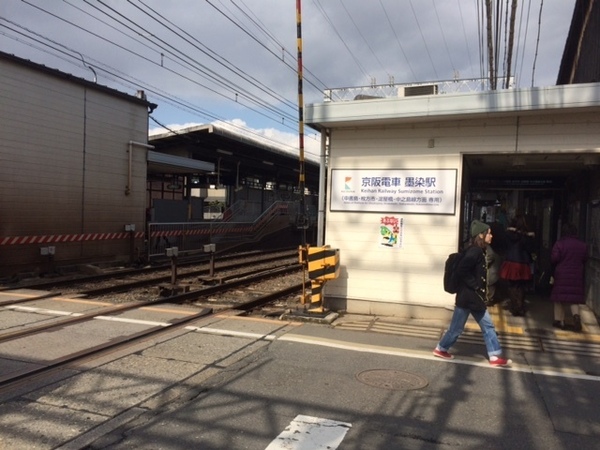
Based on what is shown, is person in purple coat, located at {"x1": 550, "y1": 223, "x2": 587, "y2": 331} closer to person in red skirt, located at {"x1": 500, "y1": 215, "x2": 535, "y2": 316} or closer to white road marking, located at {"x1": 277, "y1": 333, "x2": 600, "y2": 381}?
person in red skirt, located at {"x1": 500, "y1": 215, "x2": 535, "y2": 316}

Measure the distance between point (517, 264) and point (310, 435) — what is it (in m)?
5.89

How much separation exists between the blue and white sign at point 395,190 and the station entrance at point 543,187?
1.94 feet

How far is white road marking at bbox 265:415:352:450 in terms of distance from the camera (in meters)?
3.67

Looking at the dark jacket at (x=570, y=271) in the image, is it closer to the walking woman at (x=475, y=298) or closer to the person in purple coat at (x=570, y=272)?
the person in purple coat at (x=570, y=272)

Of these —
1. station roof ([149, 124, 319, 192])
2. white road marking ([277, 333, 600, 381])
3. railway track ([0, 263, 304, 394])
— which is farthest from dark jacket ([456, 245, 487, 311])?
station roof ([149, 124, 319, 192])

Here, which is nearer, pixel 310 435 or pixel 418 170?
pixel 310 435

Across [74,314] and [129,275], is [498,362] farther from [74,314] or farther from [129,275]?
[129,275]

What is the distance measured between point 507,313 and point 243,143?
21406mm

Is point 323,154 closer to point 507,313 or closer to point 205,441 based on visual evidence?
point 507,313

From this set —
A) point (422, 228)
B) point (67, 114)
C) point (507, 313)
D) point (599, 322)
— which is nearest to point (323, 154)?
point (422, 228)

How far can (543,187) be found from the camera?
35.1ft

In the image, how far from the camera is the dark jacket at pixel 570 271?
23.5 ft

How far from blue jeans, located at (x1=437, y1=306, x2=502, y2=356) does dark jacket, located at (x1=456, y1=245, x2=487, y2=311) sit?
0.35 ft

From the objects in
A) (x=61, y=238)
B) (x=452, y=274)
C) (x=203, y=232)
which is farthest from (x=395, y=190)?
(x=203, y=232)
